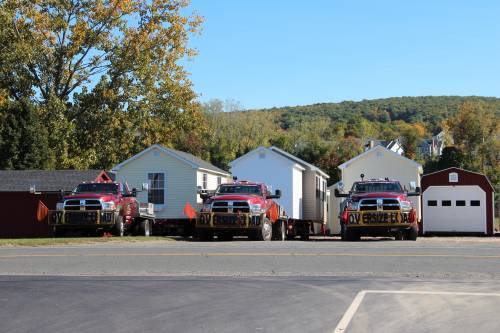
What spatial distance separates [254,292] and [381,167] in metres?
31.2

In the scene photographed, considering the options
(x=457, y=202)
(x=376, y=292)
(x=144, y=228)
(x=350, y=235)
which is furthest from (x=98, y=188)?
(x=457, y=202)

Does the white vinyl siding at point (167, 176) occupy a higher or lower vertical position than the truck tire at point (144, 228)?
higher

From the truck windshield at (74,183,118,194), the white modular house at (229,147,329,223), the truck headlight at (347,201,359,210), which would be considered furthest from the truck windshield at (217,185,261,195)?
the white modular house at (229,147,329,223)

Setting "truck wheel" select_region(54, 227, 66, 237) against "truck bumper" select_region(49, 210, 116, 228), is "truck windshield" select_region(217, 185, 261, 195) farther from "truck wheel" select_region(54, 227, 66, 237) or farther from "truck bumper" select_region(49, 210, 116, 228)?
"truck wheel" select_region(54, 227, 66, 237)

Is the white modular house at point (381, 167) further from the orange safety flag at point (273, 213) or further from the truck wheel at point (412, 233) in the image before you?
the truck wheel at point (412, 233)

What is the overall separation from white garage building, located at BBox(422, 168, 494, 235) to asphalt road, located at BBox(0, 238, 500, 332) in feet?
80.3

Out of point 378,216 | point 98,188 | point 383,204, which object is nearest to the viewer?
point 378,216

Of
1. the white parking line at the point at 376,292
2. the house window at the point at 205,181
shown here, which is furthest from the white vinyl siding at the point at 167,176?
the white parking line at the point at 376,292

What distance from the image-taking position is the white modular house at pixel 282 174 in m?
38.0

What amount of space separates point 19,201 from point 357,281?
90.4 feet

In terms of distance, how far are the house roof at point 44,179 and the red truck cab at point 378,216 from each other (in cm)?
1533

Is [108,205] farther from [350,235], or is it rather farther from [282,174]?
[282,174]

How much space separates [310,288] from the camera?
1074 cm

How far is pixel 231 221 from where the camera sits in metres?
25.2
